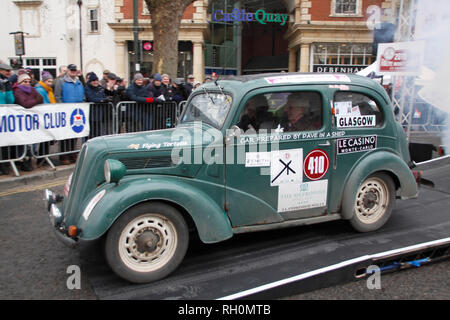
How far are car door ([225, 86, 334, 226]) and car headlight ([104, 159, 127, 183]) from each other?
104 centimetres

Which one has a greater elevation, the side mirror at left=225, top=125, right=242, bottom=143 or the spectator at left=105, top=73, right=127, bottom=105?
the spectator at left=105, top=73, right=127, bottom=105

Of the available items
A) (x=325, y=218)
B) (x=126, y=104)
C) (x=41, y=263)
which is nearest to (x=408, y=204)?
(x=325, y=218)

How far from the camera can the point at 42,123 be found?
25.0ft

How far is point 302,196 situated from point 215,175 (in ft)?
3.42

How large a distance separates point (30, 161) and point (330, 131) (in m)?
6.12

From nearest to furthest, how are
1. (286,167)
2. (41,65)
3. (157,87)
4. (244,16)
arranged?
1. (286,167)
2. (157,87)
3. (41,65)
4. (244,16)

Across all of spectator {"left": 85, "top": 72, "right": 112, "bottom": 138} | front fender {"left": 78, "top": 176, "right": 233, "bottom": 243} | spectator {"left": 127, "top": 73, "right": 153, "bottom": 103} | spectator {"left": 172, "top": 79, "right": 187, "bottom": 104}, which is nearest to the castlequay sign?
spectator {"left": 172, "top": 79, "right": 187, "bottom": 104}

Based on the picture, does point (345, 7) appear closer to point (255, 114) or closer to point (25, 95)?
point (25, 95)

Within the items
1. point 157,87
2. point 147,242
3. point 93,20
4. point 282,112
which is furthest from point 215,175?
point 93,20

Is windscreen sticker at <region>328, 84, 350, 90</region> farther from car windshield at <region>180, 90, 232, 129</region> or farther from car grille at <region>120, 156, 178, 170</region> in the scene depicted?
car grille at <region>120, 156, 178, 170</region>

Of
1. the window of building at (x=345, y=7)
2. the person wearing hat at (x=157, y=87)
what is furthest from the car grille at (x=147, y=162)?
the window of building at (x=345, y=7)

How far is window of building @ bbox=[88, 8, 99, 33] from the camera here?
2550 cm

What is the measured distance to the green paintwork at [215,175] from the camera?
11.5ft
